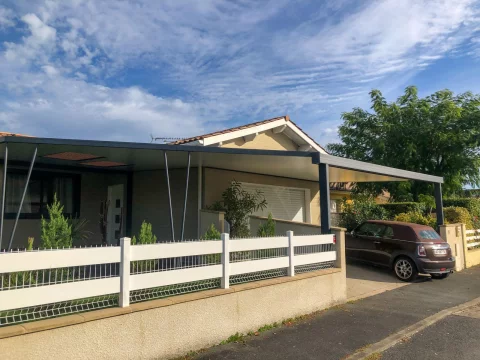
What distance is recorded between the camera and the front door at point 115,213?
38.6ft

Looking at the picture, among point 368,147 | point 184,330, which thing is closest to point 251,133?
point 184,330

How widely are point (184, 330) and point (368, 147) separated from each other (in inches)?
780

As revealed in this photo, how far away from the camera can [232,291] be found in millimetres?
5523

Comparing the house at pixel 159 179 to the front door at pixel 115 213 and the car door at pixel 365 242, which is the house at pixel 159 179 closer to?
the front door at pixel 115 213

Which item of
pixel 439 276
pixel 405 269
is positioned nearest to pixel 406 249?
pixel 405 269

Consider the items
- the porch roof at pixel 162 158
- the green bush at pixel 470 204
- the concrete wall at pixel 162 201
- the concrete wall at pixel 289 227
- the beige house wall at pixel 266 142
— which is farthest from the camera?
the green bush at pixel 470 204

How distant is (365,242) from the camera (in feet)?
37.7

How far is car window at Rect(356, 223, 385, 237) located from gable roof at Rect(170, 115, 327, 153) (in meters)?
4.14

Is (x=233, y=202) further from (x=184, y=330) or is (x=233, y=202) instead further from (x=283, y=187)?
(x=184, y=330)

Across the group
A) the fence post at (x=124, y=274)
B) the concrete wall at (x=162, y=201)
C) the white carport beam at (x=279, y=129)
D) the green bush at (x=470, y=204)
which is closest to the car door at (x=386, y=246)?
the white carport beam at (x=279, y=129)

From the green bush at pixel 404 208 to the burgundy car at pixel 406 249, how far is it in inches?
304

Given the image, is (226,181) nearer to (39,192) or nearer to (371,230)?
(371,230)

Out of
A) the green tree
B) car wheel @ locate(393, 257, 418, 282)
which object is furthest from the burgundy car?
the green tree

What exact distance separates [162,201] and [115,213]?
1.89m
